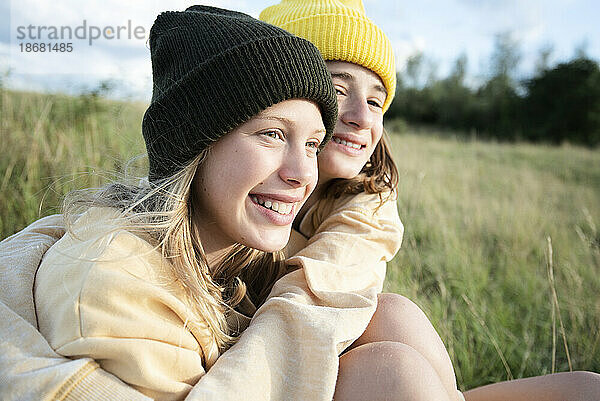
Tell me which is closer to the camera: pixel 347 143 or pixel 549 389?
pixel 549 389

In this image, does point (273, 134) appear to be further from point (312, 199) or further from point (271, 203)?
point (312, 199)

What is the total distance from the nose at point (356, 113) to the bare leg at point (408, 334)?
29.4 inches

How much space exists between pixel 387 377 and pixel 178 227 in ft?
2.43

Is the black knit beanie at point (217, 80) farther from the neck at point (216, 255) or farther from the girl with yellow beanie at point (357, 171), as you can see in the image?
the girl with yellow beanie at point (357, 171)

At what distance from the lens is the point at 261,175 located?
158 centimetres

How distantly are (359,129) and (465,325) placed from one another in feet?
4.79

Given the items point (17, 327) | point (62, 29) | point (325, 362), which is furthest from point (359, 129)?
point (62, 29)

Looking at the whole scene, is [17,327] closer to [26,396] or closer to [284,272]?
[26,396]

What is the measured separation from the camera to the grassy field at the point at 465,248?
9.16ft

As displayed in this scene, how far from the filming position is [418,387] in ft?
4.48

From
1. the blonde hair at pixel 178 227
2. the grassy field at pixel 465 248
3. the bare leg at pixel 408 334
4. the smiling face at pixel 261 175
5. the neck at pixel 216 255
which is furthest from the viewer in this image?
the grassy field at pixel 465 248

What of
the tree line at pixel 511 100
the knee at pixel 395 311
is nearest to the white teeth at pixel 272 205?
the knee at pixel 395 311

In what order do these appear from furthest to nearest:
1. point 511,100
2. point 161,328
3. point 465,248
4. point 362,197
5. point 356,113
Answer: point 511,100 < point 465,248 < point 362,197 < point 356,113 < point 161,328

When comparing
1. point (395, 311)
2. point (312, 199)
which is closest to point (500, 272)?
point (312, 199)
